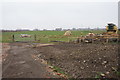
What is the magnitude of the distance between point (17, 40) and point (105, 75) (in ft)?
61.5

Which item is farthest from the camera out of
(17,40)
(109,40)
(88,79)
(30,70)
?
(17,40)

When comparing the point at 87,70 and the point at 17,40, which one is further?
the point at 17,40

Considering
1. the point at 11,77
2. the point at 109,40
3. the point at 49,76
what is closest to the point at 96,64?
the point at 49,76

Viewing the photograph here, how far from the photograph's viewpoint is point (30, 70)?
19.1ft

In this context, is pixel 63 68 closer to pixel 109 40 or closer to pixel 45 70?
pixel 45 70

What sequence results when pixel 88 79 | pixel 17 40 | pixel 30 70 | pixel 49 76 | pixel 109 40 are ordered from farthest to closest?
pixel 17 40 < pixel 109 40 < pixel 30 70 < pixel 49 76 < pixel 88 79

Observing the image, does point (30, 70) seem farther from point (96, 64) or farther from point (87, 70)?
point (96, 64)

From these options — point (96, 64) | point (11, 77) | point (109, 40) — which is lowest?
point (11, 77)

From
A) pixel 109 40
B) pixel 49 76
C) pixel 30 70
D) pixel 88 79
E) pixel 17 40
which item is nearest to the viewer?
pixel 88 79

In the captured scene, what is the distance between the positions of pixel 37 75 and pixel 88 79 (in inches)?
90.1

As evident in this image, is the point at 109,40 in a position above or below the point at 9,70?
above

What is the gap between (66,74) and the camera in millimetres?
5406

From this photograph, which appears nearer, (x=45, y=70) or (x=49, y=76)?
(x=49, y=76)

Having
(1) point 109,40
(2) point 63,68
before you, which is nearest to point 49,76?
(2) point 63,68
